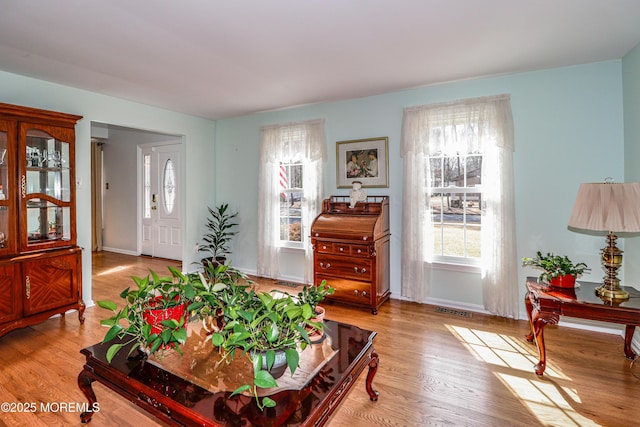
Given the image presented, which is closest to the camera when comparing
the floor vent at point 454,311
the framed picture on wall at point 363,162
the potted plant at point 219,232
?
the floor vent at point 454,311

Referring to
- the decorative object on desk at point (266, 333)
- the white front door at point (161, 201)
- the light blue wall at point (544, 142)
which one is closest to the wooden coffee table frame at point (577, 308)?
the light blue wall at point (544, 142)

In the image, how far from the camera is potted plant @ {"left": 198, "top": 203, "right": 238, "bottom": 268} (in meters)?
5.00

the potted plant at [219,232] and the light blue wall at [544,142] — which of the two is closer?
the light blue wall at [544,142]

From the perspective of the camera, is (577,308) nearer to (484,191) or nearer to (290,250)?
(484,191)

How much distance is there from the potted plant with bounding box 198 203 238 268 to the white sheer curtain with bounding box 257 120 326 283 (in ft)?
2.16

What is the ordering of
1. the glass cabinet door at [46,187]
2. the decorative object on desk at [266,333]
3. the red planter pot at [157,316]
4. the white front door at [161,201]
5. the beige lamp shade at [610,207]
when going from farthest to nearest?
the white front door at [161,201] < the glass cabinet door at [46,187] < the beige lamp shade at [610,207] < the red planter pot at [157,316] < the decorative object on desk at [266,333]

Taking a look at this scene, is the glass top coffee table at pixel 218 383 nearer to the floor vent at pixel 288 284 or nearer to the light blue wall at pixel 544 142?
the light blue wall at pixel 544 142

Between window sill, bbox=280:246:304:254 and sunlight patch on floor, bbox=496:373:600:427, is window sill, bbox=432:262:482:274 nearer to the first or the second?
sunlight patch on floor, bbox=496:373:600:427

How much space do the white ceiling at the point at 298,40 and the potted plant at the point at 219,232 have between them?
2095 mm

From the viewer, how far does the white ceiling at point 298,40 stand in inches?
80.6

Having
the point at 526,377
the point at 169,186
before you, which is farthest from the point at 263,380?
the point at 169,186

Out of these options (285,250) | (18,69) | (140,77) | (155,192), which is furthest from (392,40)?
(155,192)

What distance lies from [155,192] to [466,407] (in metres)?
5.99

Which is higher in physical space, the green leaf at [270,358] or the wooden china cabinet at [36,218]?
the wooden china cabinet at [36,218]
